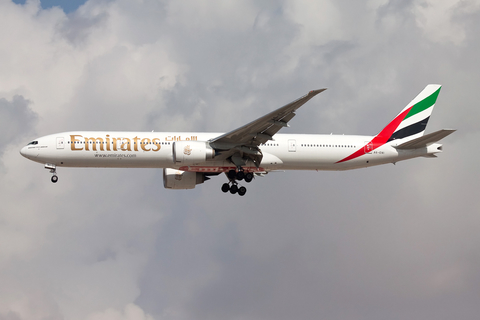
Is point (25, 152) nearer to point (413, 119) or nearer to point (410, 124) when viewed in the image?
point (410, 124)

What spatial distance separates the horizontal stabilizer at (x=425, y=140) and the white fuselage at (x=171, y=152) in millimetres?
335

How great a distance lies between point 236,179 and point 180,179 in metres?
5.42

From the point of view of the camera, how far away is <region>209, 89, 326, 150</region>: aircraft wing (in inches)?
1758

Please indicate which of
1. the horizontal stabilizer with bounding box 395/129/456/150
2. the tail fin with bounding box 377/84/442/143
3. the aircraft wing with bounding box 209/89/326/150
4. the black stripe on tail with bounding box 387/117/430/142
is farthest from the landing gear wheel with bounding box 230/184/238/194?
the horizontal stabilizer with bounding box 395/129/456/150

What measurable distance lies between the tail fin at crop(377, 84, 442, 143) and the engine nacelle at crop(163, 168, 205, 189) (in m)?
14.3

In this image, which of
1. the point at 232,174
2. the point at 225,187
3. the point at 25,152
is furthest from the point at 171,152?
the point at 25,152

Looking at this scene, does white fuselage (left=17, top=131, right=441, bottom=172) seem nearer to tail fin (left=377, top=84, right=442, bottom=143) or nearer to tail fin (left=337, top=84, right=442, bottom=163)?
tail fin (left=337, top=84, right=442, bottom=163)

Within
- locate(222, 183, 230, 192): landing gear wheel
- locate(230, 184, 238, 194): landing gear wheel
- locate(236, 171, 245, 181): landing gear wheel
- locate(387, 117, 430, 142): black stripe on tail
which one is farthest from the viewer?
locate(387, 117, 430, 142): black stripe on tail

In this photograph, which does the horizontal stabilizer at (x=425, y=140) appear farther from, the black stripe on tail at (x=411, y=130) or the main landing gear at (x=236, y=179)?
the main landing gear at (x=236, y=179)

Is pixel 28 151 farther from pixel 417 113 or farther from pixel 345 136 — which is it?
pixel 417 113

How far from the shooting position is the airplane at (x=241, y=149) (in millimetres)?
46906

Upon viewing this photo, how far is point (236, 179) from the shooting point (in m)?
50.7

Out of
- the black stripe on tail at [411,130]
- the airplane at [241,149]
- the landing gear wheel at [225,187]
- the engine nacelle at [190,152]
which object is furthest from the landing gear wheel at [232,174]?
the black stripe on tail at [411,130]

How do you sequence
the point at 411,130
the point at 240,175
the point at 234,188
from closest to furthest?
1. the point at 240,175
2. the point at 234,188
3. the point at 411,130
